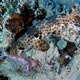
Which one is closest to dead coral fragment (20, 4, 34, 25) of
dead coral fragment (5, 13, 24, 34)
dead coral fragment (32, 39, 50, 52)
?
dead coral fragment (5, 13, 24, 34)

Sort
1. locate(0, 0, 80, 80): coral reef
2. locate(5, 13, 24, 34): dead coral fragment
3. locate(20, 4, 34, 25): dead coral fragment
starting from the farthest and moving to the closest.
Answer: locate(20, 4, 34, 25): dead coral fragment, locate(5, 13, 24, 34): dead coral fragment, locate(0, 0, 80, 80): coral reef

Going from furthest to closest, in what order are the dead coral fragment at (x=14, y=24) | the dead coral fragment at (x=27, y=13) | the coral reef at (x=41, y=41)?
the dead coral fragment at (x=27, y=13) → the dead coral fragment at (x=14, y=24) → the coral reef at (x=41, y=41)

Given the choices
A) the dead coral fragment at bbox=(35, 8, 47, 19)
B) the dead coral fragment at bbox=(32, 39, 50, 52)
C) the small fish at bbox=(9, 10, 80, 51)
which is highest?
the dead coral fragment at bbox=(35, 8, 47, 19)

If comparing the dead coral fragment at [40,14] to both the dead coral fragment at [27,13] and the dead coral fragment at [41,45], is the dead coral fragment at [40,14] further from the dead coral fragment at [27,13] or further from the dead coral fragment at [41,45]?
the dead coral fragment at [41,45]

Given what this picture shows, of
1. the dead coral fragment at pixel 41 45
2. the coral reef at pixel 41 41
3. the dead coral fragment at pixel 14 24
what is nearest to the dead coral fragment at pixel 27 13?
the coral reef at pixel 41 41

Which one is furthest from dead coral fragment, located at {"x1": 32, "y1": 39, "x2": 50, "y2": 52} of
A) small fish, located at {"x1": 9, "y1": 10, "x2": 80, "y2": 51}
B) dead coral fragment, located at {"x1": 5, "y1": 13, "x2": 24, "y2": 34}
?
dead coral fragment, located at {"x1": 5, "y1": 13, "x2": 24, "y2": 34}

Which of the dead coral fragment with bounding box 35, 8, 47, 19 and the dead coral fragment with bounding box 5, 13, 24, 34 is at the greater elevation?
the dead coral fragment with bounding box 35, 8, 47, 19

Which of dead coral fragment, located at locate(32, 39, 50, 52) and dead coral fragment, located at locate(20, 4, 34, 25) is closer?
dead coral fragment, located at locate(32, 39, 50, 52)

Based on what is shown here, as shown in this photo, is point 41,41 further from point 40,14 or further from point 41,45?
point 40,14

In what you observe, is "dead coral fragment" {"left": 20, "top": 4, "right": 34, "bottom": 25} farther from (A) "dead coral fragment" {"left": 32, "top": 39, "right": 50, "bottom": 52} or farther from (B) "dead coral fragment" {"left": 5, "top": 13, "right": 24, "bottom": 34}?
(A) "dead coral fragment" {"left": 32, "top": 39, "right": 50, "bottom": 52}

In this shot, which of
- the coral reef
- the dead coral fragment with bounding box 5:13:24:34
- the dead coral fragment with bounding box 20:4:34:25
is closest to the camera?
the coral reef
